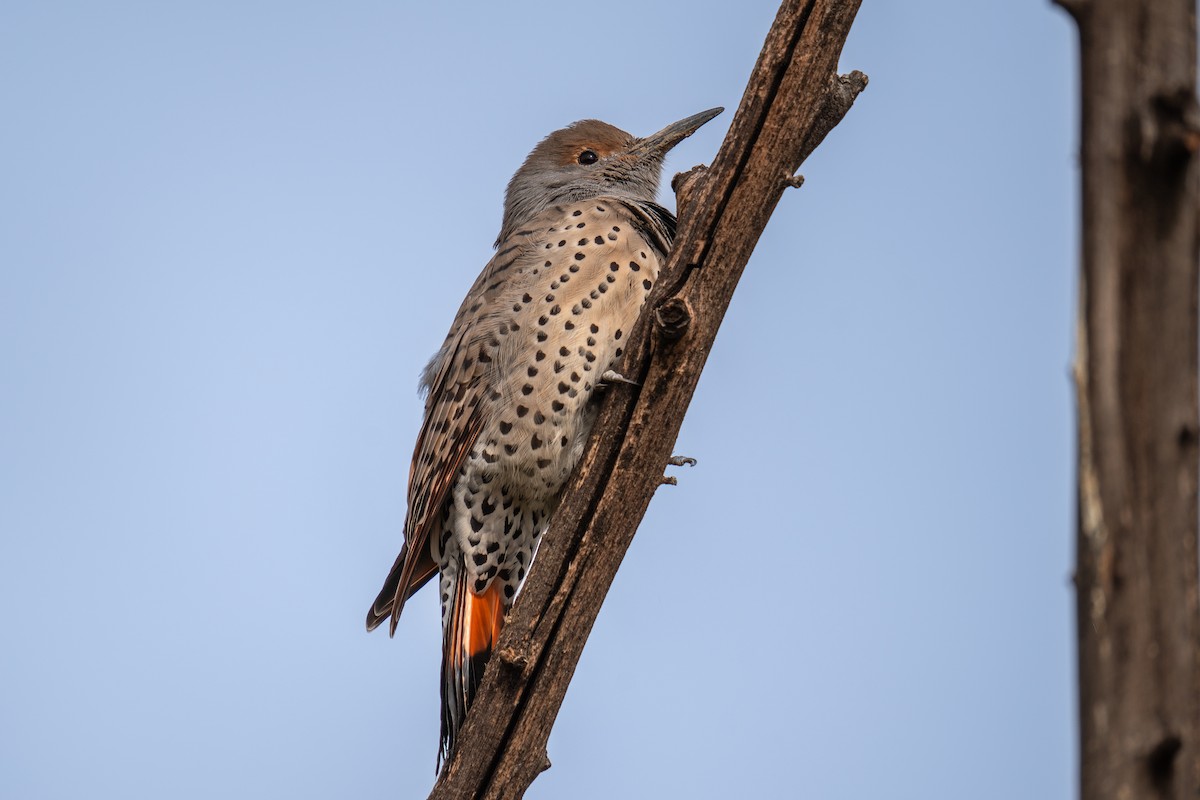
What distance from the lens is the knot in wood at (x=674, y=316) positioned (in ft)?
14.5

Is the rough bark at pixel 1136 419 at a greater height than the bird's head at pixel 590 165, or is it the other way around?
the bird's head at pixel 590 165

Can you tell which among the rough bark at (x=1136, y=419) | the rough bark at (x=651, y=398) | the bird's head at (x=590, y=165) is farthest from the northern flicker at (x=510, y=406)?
the rough bark at (x=1136, y=419)

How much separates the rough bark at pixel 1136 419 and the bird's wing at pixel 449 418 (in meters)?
3.94

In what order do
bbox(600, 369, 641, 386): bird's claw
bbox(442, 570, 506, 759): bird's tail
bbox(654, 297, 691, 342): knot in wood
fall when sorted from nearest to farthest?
bbox(654, 297, 691, 342): knot in wood
bbox(600, 369, 641, 386): bird's claw
bbox(442, 570, 506, 759): bird's tail

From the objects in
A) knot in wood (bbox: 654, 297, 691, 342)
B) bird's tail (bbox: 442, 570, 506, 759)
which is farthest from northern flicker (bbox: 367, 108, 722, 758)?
knot in wood (bbox: 654, 297, 691, 342)

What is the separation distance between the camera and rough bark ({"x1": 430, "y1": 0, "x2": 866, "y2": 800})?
446 centimetres

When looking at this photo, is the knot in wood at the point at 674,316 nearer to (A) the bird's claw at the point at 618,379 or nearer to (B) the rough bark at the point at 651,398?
(B) the rough bark at the point at 651,398

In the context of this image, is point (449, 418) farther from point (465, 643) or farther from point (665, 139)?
point (665, 139)

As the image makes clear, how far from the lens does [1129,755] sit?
2141mm

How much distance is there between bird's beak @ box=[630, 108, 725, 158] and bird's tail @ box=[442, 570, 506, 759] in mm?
2769

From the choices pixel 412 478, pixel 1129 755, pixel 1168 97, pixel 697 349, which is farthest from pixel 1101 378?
pixel 412 478

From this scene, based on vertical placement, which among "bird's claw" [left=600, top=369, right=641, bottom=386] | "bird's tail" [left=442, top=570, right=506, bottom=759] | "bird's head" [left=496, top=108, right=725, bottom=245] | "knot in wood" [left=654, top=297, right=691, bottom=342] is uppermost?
"bird's head" [left=496, top=108, right=725, bottom=245]

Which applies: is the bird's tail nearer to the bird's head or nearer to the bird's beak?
the bird's head

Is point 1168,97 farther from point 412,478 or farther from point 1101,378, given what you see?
point 412,478
